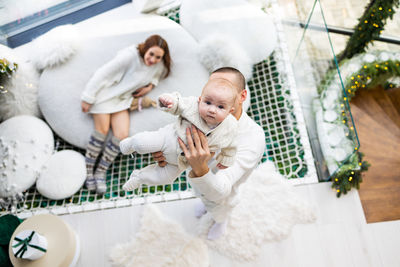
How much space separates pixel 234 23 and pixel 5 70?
157 centimetres

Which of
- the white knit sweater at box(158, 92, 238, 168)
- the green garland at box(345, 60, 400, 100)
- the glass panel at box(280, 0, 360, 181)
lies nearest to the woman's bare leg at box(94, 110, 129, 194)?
the white knit sweater at box(158, 92, 238, 168)

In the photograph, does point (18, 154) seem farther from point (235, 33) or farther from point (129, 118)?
point (235, 33)

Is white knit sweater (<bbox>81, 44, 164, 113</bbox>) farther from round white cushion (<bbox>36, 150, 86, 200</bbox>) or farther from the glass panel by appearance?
the glass panel

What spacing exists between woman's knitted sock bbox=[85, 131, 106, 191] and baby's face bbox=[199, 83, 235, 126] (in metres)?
1.25

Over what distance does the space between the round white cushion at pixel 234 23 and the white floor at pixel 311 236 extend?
1149 millimetres

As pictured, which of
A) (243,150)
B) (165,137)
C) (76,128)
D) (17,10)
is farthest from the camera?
(76,128)

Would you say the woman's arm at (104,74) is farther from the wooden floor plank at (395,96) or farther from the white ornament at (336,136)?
the wooden floor plank at (395,96)

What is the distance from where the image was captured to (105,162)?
208 centimetres

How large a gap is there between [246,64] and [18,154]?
5.53 feet

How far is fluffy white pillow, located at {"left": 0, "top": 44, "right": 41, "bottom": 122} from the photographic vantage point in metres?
1.94

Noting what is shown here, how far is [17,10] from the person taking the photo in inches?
72.7

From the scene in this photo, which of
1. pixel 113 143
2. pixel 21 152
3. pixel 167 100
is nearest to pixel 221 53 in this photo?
pixel 113 143

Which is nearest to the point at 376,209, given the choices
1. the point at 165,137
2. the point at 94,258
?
the point at 165,137

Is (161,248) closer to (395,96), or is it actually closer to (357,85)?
(357,85)
